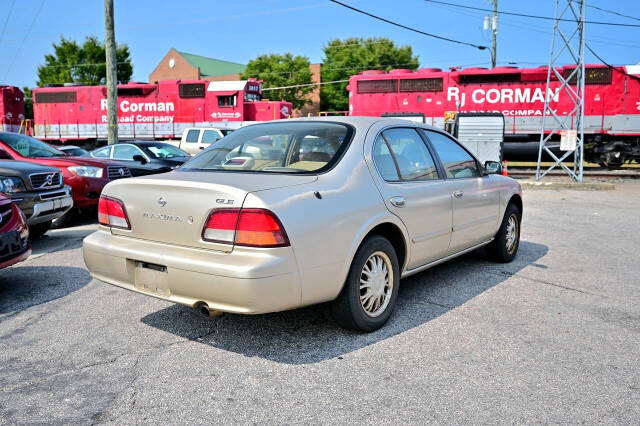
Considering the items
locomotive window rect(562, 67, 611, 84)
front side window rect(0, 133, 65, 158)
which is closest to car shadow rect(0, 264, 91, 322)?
front side window rect(0, 133, 65, 158)

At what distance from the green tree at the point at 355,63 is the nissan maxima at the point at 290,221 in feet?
157

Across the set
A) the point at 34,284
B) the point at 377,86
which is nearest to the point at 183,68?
the point at 377,86

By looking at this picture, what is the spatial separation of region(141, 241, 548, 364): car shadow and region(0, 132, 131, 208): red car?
5.26 metres

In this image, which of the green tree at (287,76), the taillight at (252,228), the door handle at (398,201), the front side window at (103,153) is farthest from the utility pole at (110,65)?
the green tree at (287,76)

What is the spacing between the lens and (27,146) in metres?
8.81

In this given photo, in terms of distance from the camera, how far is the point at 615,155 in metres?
19.3

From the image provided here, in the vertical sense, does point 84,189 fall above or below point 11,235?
above

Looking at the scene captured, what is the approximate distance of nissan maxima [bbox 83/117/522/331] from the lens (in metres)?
3.08

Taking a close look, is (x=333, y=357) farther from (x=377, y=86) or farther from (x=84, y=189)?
(x=377, y=86)

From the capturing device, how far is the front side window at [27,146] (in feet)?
28.1

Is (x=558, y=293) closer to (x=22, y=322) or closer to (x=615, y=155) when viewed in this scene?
(x=22, y=322)

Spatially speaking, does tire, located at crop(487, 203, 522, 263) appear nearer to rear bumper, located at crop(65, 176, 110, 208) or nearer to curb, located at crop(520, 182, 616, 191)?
rear bumper, located at crop(65, 176, 110, 208)

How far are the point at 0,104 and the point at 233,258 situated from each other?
29.3 metres

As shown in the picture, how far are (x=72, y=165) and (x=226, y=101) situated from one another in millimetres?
15557
